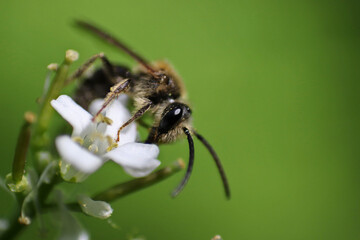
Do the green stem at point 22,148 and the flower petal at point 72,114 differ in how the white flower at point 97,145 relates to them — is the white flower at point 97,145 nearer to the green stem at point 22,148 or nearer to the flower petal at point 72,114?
the flower petal at point 72,114

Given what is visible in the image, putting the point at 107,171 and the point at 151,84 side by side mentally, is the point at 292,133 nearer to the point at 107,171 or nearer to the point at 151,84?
the point at 107,171

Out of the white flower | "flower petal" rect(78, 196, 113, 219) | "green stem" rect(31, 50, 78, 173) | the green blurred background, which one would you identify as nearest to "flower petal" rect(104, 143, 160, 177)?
the white flower

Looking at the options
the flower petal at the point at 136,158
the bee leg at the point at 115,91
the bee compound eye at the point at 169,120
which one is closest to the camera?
the flower petal at the point at 136,158

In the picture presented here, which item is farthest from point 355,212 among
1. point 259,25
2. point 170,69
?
point 170,69

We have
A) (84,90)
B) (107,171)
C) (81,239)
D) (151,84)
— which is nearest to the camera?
(81,239)

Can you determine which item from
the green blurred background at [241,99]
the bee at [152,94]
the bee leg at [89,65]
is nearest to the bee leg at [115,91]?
the bee at [152,94]

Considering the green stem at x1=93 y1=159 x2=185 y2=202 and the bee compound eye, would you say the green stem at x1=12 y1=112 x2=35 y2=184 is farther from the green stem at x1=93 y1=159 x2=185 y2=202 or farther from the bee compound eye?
the bee compound eye

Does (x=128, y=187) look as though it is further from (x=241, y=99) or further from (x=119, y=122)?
(x=241, y=99)
